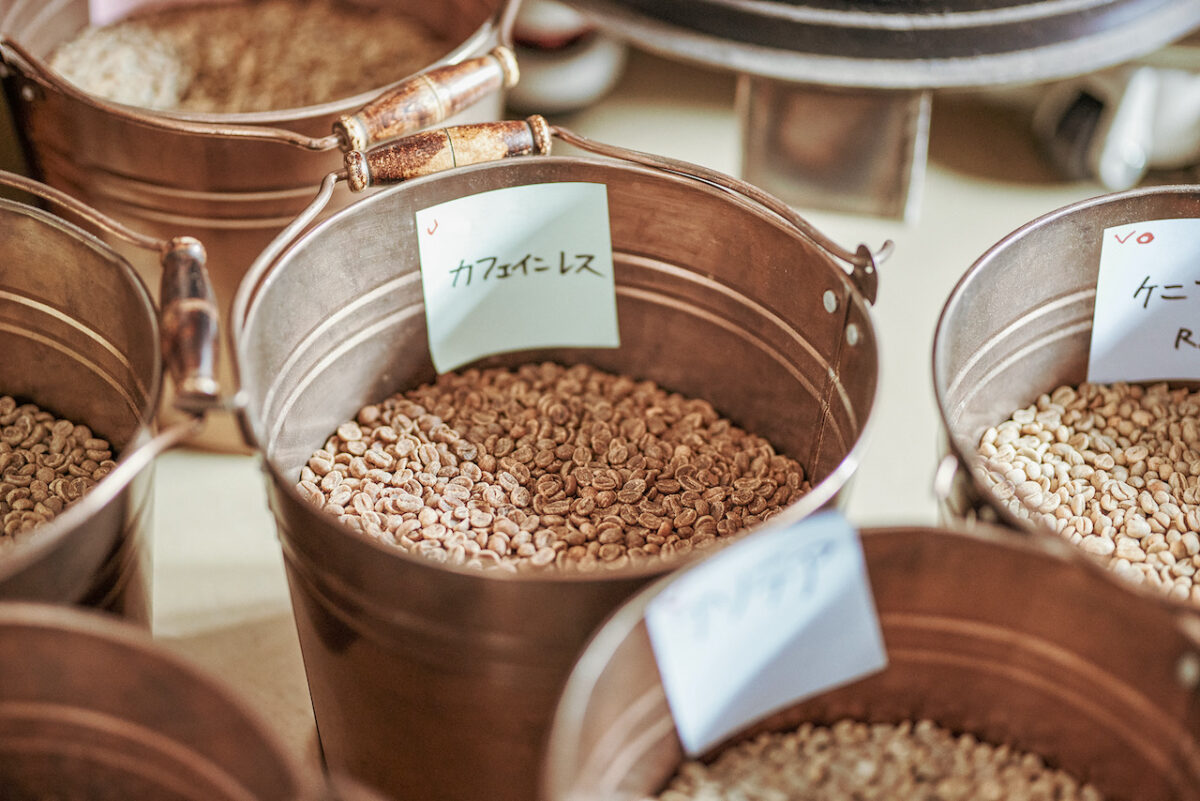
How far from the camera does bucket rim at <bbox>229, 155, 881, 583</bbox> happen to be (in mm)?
711

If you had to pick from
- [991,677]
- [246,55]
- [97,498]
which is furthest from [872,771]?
[246,55]

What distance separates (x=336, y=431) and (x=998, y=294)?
2.11ft

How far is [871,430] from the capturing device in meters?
0.89

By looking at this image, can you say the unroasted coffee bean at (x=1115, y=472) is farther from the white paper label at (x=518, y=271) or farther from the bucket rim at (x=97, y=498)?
the bucket rim at (x=97, y=498)

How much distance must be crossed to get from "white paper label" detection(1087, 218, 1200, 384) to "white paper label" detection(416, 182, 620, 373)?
18.8 inches

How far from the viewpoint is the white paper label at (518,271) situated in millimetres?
1084

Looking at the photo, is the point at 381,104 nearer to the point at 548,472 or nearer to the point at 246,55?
the point at 548,472

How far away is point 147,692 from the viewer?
0.64 metres

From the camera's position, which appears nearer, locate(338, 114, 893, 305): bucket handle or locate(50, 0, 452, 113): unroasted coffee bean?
locate(338, 114, 893, 305): bucket handle

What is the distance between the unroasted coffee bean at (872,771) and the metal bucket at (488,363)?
5.3 inches

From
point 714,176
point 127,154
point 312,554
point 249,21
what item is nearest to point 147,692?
point 312,554

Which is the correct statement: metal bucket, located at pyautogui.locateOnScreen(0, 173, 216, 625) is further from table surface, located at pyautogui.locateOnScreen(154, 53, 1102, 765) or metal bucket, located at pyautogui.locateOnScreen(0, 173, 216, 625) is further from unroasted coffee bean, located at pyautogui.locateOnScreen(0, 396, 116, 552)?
table surface, located at pyautogui.locateOnScreen(154, 53, 1102, 765)

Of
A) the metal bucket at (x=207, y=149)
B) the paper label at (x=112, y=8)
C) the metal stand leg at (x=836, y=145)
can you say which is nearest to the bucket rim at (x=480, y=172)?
the metal bucket at (x=207, y=149)

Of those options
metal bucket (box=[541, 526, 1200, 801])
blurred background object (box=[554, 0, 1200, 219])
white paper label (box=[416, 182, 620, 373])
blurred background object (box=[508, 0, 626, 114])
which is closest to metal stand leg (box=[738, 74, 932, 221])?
blurred background object (box=[554, 0, 1200, 219])
